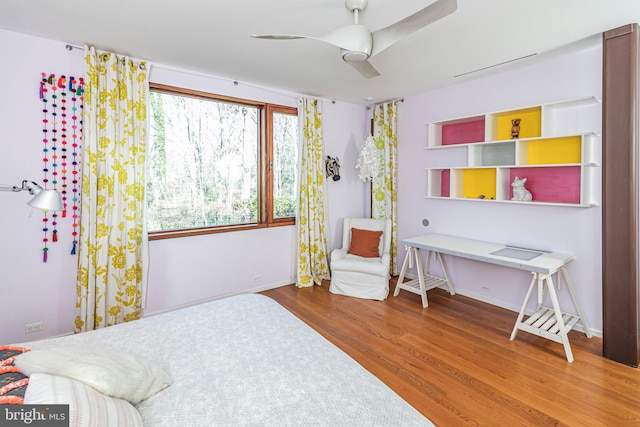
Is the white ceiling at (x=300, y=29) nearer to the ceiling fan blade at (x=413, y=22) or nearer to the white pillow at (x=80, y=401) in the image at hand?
the ceiling fan blade at (x=413, y=22)

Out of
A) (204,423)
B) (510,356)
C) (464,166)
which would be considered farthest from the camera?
(464,166)

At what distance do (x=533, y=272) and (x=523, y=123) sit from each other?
1531 millimetres

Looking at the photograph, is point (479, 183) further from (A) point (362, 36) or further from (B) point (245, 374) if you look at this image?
(B) point (245, 374)

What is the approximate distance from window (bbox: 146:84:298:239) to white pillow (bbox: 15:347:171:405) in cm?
215

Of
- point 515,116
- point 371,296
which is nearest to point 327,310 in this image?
point 371,296

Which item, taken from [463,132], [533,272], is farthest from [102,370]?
[463,132]

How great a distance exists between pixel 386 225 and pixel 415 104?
1643 mm

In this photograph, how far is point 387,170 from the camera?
448 centimetres

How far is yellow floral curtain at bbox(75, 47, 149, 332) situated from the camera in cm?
267

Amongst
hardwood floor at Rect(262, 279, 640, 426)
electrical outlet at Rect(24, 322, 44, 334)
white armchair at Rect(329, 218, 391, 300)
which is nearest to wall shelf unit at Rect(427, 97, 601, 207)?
white armchair at Rect(329, 218, 391, 300)

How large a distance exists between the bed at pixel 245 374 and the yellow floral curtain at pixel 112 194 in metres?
1.26

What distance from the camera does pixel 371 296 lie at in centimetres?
371

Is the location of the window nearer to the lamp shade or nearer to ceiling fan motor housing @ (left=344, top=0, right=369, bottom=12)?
the lamp shade

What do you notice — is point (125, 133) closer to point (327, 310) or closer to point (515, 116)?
point (327, 310)
